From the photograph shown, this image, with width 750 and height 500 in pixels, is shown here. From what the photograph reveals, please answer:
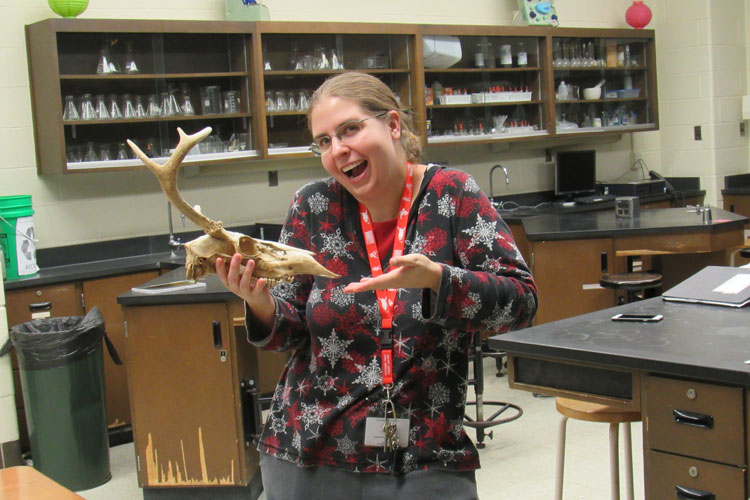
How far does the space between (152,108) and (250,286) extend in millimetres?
3621

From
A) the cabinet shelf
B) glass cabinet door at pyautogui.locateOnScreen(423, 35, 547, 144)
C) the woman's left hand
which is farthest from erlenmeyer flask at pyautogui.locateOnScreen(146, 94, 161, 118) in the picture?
the woman's left hand

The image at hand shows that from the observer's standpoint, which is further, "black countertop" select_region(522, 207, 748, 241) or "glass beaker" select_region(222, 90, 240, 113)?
"glass beaker" select_region(222, 90, 240, 113)

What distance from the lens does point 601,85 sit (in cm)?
707

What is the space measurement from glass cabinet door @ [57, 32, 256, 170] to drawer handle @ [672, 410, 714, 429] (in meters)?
3.67

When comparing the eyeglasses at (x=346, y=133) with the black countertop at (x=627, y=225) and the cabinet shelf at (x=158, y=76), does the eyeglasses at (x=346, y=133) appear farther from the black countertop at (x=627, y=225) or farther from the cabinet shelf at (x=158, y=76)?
the cabinet shelf at (x=158, y=76)

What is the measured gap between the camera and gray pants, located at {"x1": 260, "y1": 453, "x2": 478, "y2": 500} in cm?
155

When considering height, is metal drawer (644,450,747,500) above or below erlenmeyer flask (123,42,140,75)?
below

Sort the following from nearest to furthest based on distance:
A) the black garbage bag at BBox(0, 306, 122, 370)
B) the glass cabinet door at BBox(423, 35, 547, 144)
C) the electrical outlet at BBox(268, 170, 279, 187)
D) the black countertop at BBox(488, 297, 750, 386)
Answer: the black countertop at BBox(488, 297, 750, 386) → the black garbage bag at BBox(0, 306, 122, 370) → the electrical outlet at BBox(268, 170, 279, 187) → the glass cabinet door at BBox(423, 35, 547, 144)

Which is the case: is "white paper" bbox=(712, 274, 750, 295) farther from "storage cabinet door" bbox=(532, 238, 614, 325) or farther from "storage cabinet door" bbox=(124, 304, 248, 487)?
"storage cabinet door" bbox=(532, 238, 614, 325)

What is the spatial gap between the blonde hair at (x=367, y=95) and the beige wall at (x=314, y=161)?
11.9ft

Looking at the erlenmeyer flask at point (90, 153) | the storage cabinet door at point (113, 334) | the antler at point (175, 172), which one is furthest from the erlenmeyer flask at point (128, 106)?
the antler at point (175, 172)

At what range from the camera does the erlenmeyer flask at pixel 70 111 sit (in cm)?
468

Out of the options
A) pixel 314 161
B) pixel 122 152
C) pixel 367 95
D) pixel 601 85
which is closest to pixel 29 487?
pixel 367 95

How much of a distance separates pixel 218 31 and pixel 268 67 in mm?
396
